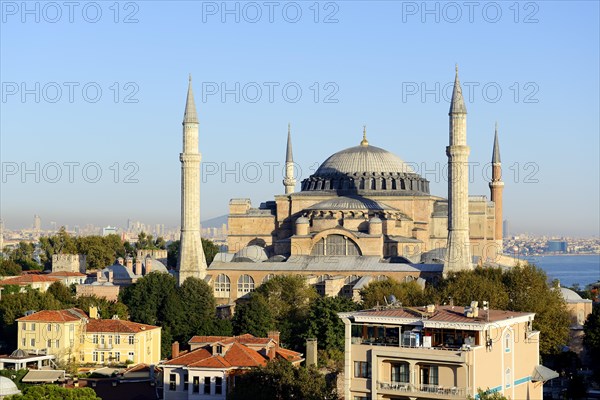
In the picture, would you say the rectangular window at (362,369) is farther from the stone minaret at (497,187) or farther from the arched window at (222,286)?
the stone minaret at (497,187)

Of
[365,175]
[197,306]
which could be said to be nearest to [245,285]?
[197,306]

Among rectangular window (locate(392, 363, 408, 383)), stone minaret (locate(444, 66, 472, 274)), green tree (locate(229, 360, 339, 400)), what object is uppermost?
stone minaret (locate(444, 66, 472, 274))

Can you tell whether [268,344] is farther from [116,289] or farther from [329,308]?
[116,289]

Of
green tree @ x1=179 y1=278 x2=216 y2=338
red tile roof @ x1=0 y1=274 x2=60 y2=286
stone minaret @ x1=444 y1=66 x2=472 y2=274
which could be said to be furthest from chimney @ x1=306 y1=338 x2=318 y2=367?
red tile roof @ x1=0 y1=274 x2=60 y2=286


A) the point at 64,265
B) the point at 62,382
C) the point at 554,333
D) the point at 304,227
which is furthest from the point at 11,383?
the point at 64,265

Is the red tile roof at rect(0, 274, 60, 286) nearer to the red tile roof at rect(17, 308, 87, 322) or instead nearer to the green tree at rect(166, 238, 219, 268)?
the green tree at rect(166, 238, 219, 268)
